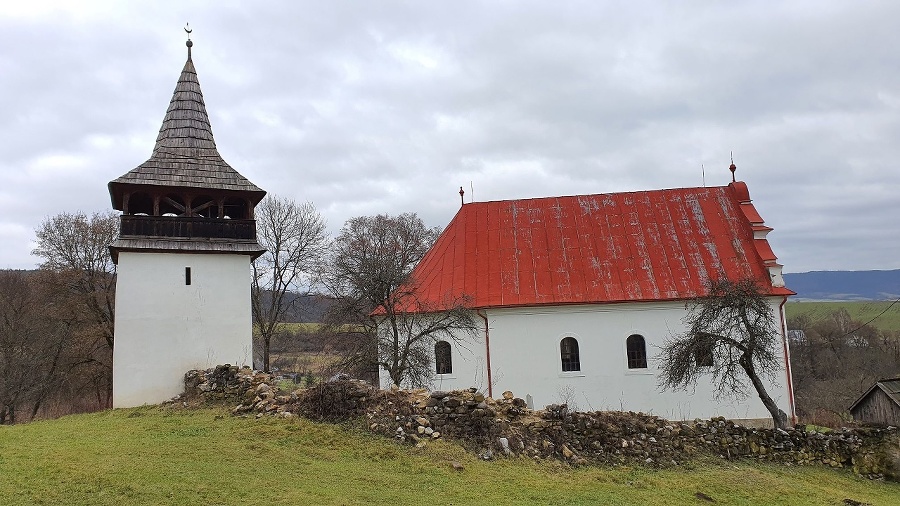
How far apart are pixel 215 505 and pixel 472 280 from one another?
14754 millimetres

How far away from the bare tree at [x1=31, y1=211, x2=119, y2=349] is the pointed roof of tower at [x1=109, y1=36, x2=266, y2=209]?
1155cm

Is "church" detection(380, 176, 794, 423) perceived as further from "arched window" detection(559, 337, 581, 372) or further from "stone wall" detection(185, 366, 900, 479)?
"stone wall" detection(185, 366, 900, 479)

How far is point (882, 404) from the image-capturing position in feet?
61.3

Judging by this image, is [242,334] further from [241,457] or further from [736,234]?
[736,234]

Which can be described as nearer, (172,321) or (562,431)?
(562,431)

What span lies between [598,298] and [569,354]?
2.17m

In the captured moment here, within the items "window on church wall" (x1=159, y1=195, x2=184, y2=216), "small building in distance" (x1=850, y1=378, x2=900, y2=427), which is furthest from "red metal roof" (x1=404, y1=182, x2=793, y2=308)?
"window on church wall" (x1=159, y1=195, x2=184, y2=216)

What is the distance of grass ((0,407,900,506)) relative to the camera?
9.30m

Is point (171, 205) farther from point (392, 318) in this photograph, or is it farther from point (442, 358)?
point (442, 358)

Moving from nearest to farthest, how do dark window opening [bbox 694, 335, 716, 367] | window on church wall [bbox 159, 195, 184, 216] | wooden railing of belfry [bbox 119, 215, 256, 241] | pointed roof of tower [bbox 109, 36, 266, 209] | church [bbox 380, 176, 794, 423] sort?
dark window opening [bbox 694, 335, 716, 367], wooden railing of belfry [bbox 119, 215, 256, 241], pointed roof of tower [bbox 109, 36, 266, 209], window on church wall [bbox 159, 195, 184, 216], church [bbox 380, 176, 794, 423]

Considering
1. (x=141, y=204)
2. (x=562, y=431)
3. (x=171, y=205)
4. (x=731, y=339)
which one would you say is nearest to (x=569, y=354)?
(x=731, y=339)

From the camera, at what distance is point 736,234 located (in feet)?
76.0

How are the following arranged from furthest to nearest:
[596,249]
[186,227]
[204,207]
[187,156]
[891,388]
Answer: [596,249] → [187,156] → [204,207] → [186,227] → [891,388]

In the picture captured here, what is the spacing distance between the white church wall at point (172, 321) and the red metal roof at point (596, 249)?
21.0 feet
